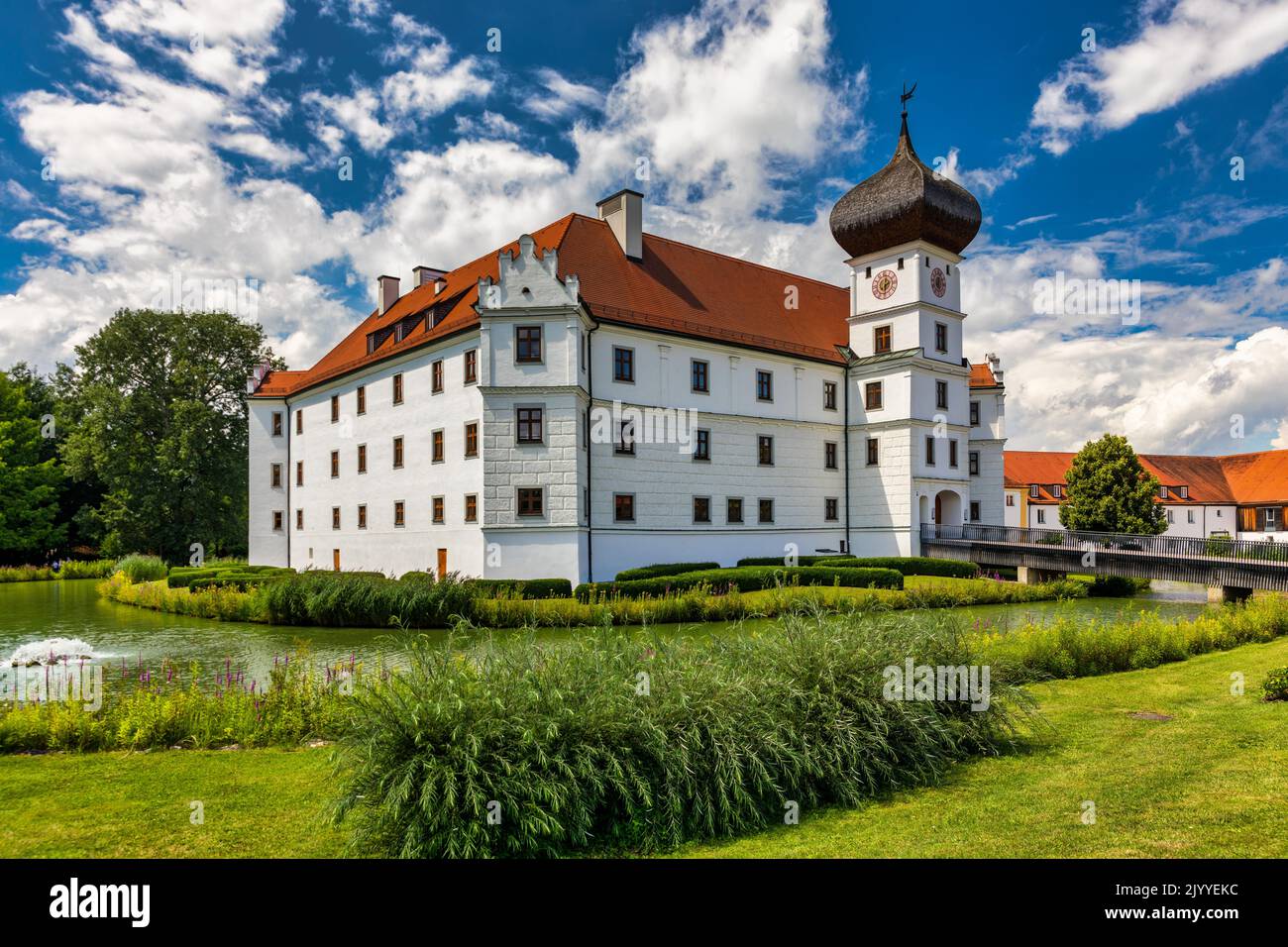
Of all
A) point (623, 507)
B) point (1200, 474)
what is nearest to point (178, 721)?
point (623, 507)

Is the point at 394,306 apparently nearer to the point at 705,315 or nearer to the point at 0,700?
the point at 705,315

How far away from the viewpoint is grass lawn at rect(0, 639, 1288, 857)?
5.33m

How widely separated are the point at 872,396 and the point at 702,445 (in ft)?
34.0

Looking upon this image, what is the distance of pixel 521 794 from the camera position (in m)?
5.40

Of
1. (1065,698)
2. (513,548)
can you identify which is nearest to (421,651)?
(1065,698)

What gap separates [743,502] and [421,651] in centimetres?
2852

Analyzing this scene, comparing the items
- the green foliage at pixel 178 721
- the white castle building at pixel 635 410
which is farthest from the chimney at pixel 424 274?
the green foliage at pixel 178 721

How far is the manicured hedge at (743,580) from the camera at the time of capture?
23.1 meters

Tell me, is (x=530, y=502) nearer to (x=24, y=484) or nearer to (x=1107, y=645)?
(x=1107, y=645)

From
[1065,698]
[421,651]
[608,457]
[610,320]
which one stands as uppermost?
[610,320]

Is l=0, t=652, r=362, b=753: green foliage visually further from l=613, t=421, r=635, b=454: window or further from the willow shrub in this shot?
l=613, t=421, r=635, b=454: window

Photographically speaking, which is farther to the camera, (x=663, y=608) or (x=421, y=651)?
(x=663, y=608)

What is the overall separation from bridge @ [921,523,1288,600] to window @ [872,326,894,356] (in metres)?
8.65

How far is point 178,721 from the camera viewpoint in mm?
8805
